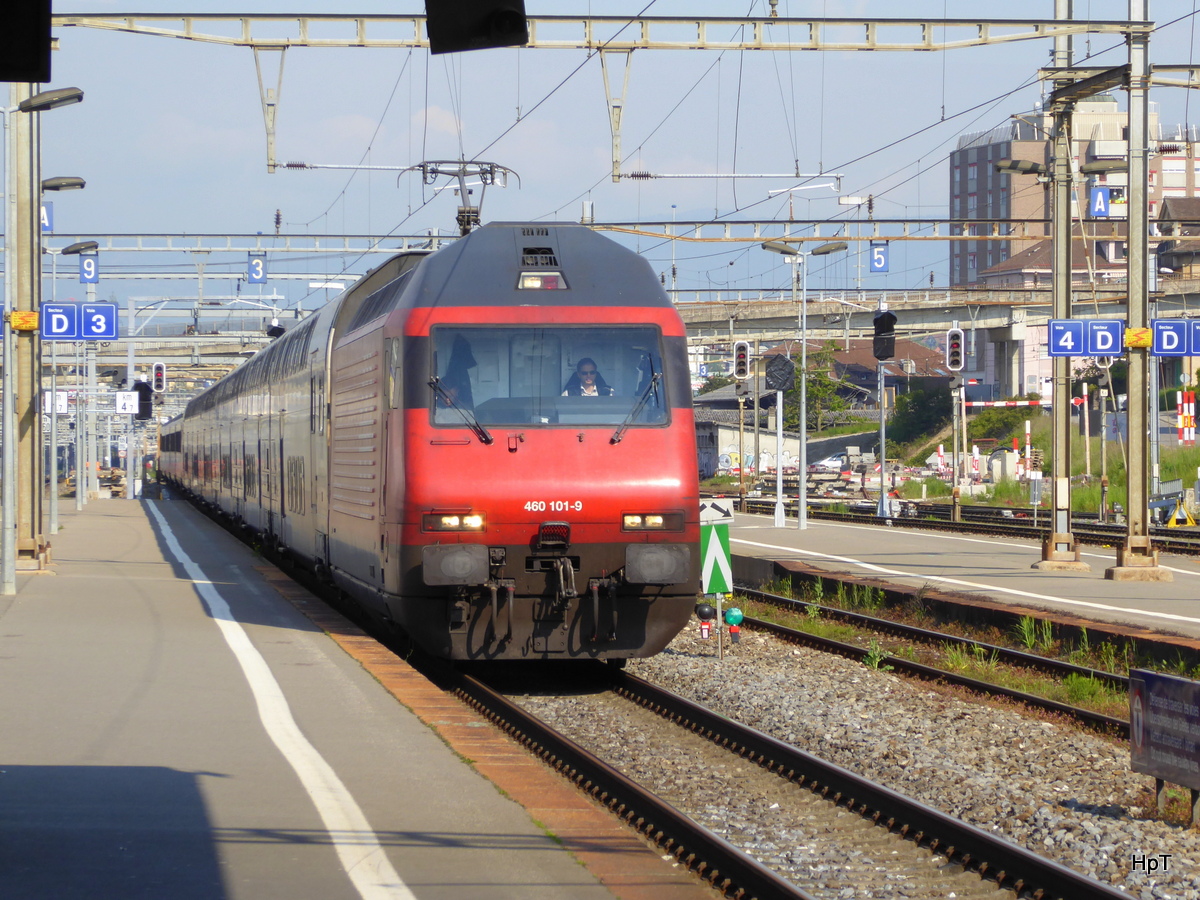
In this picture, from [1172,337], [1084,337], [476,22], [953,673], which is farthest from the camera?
[1172,337]

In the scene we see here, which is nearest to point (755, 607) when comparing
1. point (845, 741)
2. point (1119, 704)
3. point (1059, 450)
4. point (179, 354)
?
point (1059, 450)

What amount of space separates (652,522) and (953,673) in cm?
344

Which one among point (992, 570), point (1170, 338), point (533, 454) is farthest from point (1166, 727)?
point (992, 570)

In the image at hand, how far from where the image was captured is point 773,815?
764 centimetres

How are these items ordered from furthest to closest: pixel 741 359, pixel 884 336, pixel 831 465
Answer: pixel 831 465 → pixel 741 359 → pixel 884 336

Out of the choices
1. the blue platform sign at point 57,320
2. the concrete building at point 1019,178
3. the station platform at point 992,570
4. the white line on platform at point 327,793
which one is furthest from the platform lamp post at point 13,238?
the concrete building at point 1019,178

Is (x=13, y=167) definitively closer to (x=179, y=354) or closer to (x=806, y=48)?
(x=806, y=48)

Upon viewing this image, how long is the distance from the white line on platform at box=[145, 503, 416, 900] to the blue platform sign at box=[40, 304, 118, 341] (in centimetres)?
1148

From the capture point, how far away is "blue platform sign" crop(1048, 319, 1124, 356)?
18922 mm

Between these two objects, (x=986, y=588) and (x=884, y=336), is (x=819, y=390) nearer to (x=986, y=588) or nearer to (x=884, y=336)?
(x=884, y=336)

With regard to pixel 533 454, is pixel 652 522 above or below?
below

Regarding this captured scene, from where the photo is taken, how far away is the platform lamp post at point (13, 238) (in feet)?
53.2

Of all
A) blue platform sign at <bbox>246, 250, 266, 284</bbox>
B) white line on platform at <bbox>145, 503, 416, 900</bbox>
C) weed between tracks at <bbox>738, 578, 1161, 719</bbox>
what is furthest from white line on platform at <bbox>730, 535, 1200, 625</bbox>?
blue platform sign at <bbox>246, 250, 266, 284</bbox>

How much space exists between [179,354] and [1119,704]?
6793 cm
